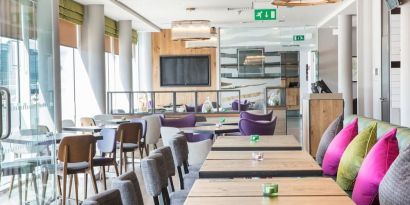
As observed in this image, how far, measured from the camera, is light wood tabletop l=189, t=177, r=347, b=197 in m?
3.05

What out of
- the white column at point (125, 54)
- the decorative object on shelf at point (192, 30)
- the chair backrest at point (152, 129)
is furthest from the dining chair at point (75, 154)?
the white column at point (125, 54)

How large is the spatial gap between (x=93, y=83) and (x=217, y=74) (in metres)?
6.81

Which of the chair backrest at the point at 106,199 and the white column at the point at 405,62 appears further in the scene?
the white column at the point at 405,62

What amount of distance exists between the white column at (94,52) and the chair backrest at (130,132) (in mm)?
3527

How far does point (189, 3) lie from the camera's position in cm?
1270

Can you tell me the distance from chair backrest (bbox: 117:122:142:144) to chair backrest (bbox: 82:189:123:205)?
6.03 m

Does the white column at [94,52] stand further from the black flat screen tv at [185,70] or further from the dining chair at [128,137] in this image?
the black flat screen tv at [185,70]

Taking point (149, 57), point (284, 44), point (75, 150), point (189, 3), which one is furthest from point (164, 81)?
point (75, 150)

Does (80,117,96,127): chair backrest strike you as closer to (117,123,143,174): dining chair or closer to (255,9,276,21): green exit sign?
(117,123,143,174): dining chair

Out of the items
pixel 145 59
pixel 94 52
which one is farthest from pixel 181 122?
pixel 145 59

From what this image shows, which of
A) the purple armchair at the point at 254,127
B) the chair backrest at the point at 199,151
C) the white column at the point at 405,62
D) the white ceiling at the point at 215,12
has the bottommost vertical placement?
the chair backrest at the point at 199,151

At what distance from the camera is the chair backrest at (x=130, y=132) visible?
859 centimetres

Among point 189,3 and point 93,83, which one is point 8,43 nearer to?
point 93,83

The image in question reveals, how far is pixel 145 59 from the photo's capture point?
18453 millimetres
